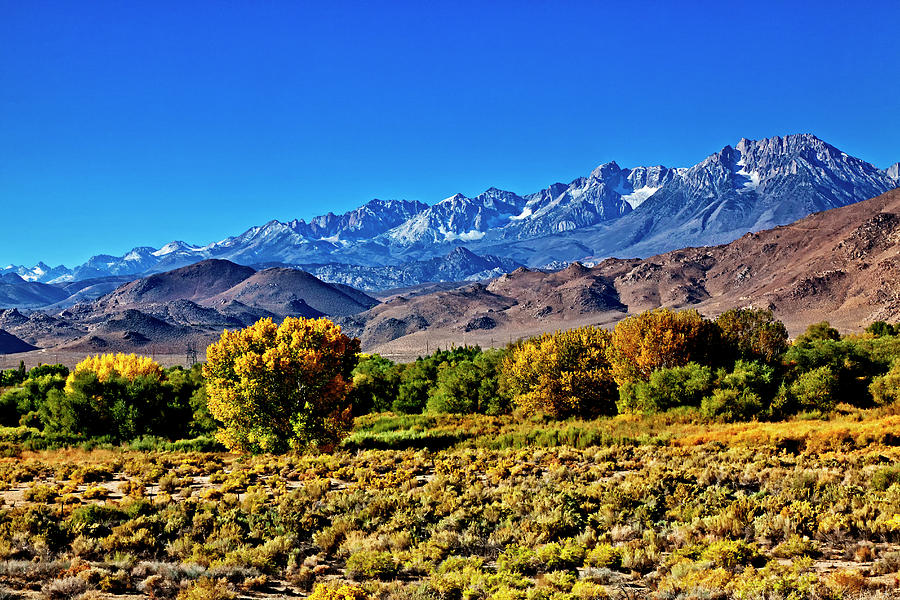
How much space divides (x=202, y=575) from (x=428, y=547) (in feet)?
15.5

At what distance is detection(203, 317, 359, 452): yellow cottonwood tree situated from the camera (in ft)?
107

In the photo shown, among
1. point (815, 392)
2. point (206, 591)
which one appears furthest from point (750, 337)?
point (206, 591)

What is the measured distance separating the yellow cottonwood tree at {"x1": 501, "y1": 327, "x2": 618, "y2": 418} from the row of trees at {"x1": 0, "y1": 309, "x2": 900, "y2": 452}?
0.10 meters

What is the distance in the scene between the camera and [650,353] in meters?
47.3

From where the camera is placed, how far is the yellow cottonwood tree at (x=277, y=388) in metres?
32.7

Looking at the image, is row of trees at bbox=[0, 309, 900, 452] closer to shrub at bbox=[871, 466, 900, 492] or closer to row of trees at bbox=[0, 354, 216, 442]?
row of trees at bbox=[0, 354, 216, 442]

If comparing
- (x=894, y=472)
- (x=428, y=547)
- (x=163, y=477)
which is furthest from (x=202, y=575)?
(x=894, y=472)

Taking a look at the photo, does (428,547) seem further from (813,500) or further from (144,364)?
(144,364)

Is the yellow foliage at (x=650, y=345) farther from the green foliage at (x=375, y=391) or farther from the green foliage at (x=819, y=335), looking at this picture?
the green foliage at (x=819, y=335)

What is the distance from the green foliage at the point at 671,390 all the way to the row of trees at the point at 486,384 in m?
0.07

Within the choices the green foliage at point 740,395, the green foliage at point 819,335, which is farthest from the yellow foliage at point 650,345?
the green foliage at point 819,335

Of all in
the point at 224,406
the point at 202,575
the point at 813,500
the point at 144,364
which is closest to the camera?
the point at 202,575

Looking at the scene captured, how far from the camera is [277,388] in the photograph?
109 ft

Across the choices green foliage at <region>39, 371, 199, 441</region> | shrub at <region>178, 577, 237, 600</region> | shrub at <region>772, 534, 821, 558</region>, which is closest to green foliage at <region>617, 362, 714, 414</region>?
shrub at <region>772, 534, 821, 558</region>
